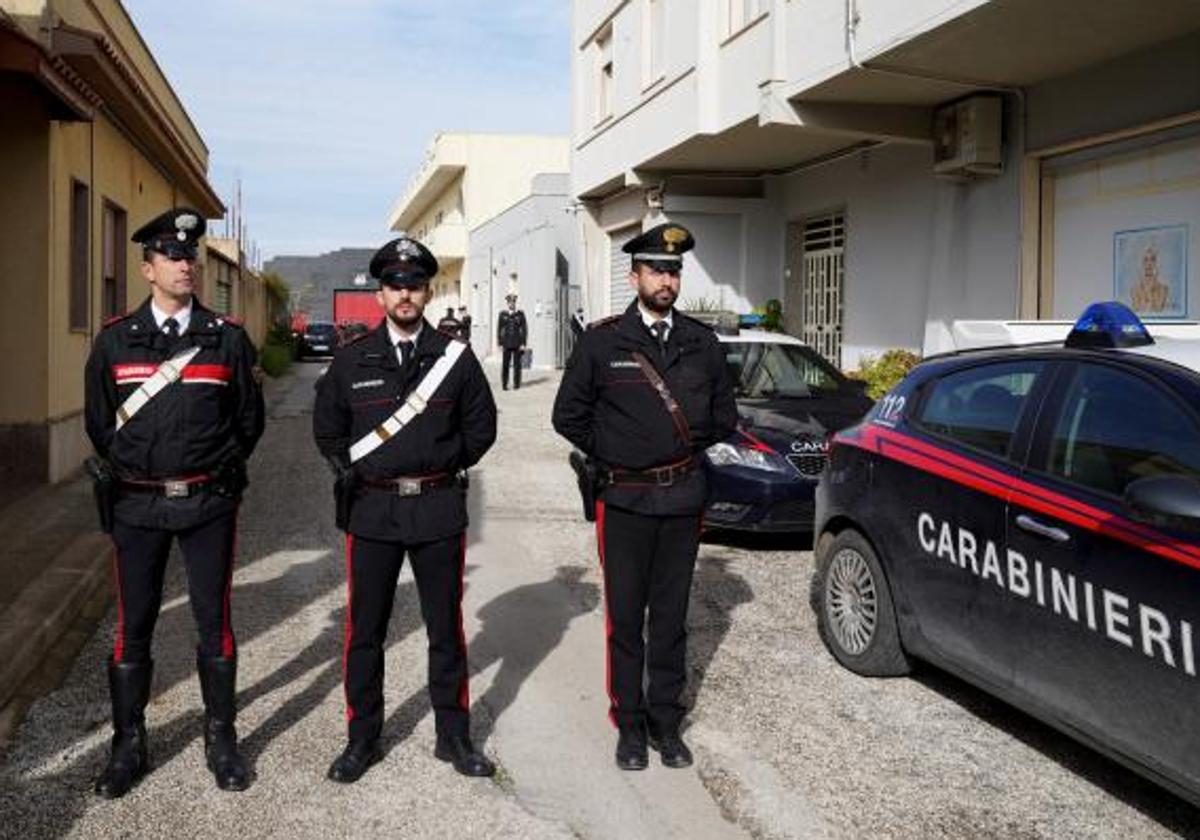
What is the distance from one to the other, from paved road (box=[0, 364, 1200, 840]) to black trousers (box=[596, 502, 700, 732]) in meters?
0.26

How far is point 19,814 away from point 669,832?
2.12 meters

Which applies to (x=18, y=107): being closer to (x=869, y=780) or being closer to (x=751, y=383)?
(x=751, y=383)

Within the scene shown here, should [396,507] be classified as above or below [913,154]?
below

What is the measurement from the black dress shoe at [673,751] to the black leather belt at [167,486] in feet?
6.28

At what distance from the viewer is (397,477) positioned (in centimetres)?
425

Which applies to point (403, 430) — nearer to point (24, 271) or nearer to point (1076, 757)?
point (1076, 757)

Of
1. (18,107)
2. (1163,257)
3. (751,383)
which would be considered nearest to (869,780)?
(751,383)

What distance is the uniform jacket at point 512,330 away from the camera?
75.5ft

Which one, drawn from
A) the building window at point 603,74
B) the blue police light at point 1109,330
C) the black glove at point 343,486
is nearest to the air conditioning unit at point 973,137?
the blue police light at point 1109,330

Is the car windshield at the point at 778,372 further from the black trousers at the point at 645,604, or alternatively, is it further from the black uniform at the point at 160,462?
the black uniform at the point at 160,462

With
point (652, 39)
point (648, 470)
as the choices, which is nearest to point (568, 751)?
point (648, 470)

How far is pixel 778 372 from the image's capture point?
9695 mm

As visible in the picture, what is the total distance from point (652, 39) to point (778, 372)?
1042 centimetres

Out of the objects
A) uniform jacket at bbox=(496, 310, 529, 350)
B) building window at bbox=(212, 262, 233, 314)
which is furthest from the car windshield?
building window at bbox=(212, 262, 233, 314)
